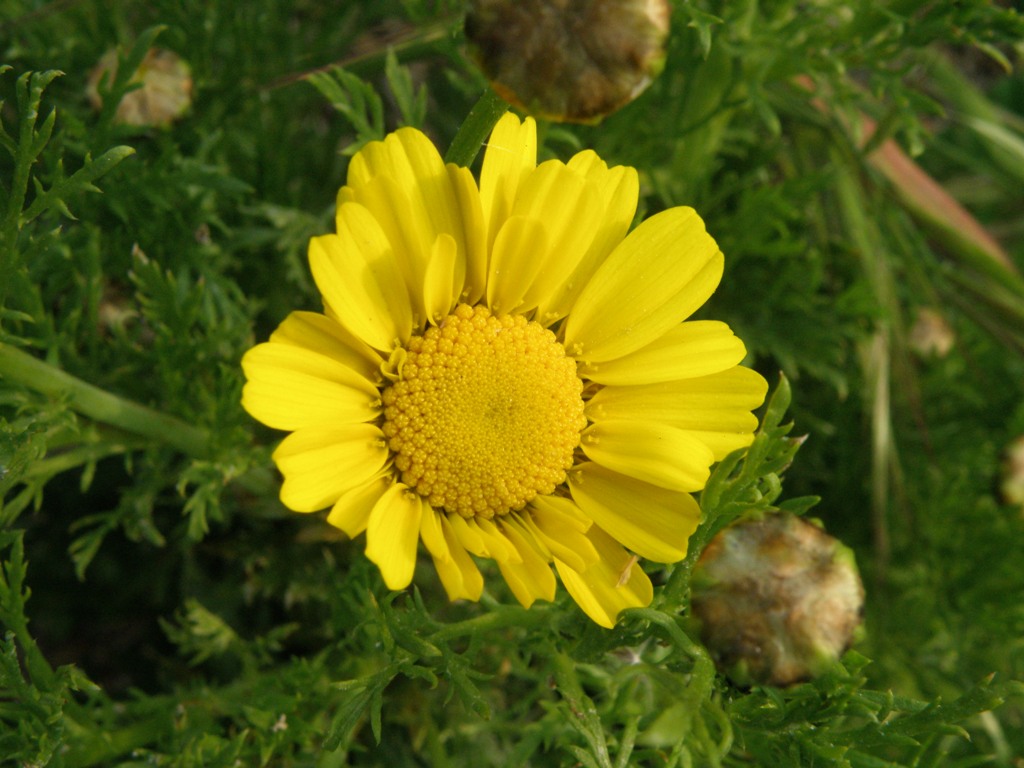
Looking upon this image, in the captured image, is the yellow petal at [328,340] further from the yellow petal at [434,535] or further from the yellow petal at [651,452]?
the yellow petal at [651,452]

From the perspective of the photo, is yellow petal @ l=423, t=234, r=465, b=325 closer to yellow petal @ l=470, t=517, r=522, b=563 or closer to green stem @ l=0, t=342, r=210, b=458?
yellow petal @ l=470, t=517, r=522, b=563

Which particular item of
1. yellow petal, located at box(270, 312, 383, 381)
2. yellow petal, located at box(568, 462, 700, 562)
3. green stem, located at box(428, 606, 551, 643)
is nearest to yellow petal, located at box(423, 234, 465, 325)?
yellow petal, located at box(270, 312, 383, 381)

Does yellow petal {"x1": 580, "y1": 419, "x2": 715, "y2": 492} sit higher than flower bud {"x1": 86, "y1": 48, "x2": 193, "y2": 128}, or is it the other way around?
yellow petal {"x1": 580, "y1": 419, "x2": 715, "y2": 492}

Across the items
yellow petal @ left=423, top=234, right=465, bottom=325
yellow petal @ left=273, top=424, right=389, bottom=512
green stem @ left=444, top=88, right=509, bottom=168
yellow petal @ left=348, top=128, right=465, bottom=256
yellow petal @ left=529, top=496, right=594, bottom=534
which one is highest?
green stem @ left=444, top=88, right=509, bottom=168

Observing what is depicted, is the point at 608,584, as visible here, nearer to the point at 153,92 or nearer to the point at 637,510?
the point at 637,510

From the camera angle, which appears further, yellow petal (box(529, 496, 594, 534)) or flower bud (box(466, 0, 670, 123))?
yellow petal (box(529, 496, 594, 534))

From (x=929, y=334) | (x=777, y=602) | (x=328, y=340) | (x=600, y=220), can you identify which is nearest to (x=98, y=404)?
(x=328, y=340)

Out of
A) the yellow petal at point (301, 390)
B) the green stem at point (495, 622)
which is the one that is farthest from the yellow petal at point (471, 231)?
the green stem at point (495, 622)
